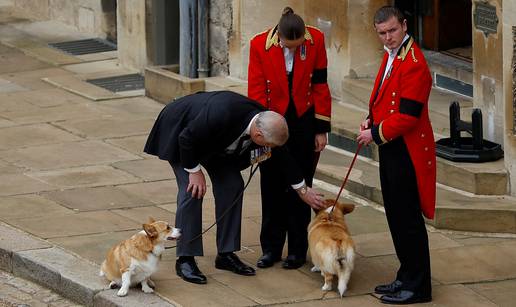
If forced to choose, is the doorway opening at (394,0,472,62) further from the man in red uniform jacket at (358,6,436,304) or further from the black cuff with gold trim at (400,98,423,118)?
the black cuff with gold trim at (400,98,423,118)

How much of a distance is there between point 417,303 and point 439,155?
2405mm

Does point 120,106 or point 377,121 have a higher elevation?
point 377,121

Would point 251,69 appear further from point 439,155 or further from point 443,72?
point 443,72

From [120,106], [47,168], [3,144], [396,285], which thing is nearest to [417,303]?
[396,285]

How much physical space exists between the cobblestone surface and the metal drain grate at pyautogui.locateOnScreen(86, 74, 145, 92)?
5891 millimetres

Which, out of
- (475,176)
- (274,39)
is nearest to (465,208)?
(475,176)

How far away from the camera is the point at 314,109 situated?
9227 millimetres

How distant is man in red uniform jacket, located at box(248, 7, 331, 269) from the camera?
905 cm

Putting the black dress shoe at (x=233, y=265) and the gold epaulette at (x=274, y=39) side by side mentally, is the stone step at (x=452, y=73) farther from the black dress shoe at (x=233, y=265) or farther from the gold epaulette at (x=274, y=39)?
the black dress shoe at (x=233, y=265)

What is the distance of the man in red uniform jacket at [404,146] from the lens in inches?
329

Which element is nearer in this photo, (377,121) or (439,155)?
(377,121)

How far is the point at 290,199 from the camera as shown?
9.29 m

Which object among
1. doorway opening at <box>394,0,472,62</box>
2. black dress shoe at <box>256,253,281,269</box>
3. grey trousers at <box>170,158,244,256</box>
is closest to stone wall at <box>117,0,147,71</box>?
doorway opening at <box>394,0,472,62</box>

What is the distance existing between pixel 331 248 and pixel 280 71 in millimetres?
1275
